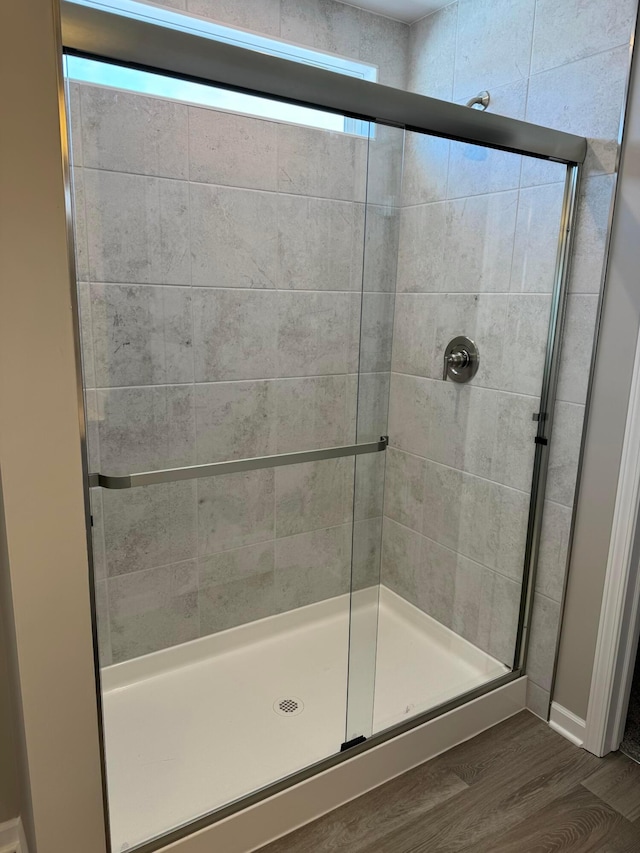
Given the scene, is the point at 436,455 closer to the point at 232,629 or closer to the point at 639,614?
the point at 639,614

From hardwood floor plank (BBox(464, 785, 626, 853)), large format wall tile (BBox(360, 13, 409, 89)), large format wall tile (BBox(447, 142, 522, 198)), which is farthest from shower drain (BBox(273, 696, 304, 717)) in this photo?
large format wall tile (BBox(360, 13, 409, 89))

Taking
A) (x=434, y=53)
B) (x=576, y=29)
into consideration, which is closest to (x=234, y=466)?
(x=576, y=29)

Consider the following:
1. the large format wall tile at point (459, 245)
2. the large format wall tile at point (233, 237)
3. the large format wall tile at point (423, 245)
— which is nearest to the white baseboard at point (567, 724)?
the large format wall tile at point (459, 245)

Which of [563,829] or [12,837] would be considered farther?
[563,829]

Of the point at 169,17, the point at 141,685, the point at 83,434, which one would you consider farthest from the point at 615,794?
the point at 169,17

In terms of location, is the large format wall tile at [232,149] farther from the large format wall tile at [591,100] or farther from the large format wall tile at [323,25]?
the large format wall tile at [591,100]

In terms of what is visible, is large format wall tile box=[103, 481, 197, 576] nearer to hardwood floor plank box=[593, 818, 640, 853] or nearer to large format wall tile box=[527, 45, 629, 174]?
hardwood floor plank box=[593, 818, 640, 853]

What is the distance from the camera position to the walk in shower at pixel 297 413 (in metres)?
1.62

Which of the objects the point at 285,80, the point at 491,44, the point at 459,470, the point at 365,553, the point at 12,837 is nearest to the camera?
the point at 285,80

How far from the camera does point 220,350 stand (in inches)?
78.2

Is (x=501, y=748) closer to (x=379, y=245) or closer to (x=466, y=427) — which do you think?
(x=466, y=427)

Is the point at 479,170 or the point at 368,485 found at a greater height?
the point at 479,170

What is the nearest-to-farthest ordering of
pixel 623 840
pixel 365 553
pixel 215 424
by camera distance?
pixel 623 840
pixel 365 553
pixel 215 424

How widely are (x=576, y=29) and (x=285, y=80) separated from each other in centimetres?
99
